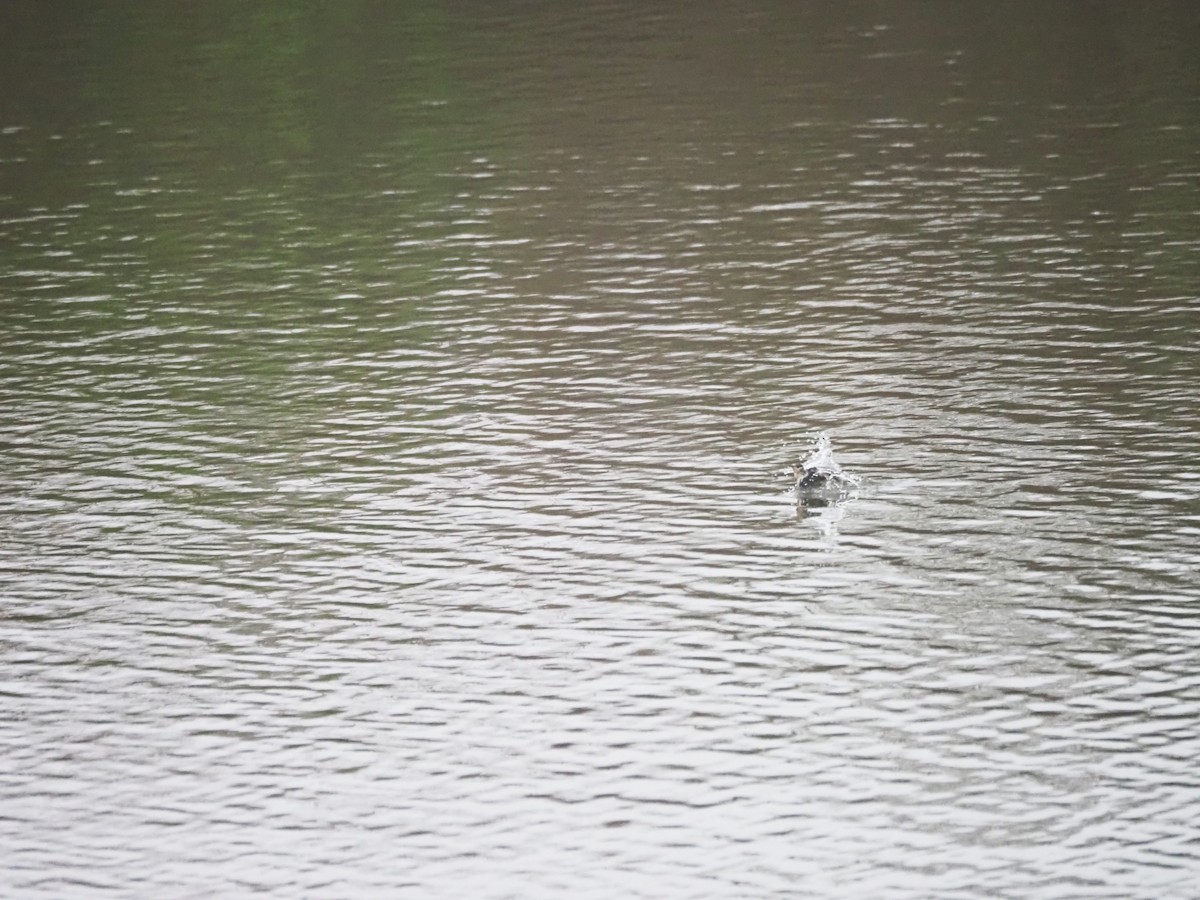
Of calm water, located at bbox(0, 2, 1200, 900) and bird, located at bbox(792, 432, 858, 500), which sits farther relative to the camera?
bird, located at bbox(792, 432, 858, 500)

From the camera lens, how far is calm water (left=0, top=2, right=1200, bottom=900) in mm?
28125

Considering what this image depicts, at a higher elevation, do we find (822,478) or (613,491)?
(822,478)

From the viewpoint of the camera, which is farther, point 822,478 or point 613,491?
point 613,491

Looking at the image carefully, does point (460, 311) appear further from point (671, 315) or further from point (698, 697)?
point (698, 697)

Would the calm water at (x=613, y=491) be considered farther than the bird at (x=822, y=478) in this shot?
No

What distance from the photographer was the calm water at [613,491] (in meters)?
28.1

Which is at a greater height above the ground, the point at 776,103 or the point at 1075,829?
the point at 776,103

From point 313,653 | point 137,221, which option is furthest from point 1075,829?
point 137,221

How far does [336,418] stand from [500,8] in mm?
51264

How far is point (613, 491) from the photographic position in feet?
130

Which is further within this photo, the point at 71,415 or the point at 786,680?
the point at 71,415

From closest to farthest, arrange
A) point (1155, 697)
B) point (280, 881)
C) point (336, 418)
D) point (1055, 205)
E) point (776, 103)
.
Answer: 1. point (280, 881)
2. point (1155, 697)
3. point (336, 418)
4. point (1055, 205)
5. point (776, 103)

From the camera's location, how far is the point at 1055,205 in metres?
57.2

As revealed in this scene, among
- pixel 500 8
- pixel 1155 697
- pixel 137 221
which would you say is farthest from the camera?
pixel 500 8
